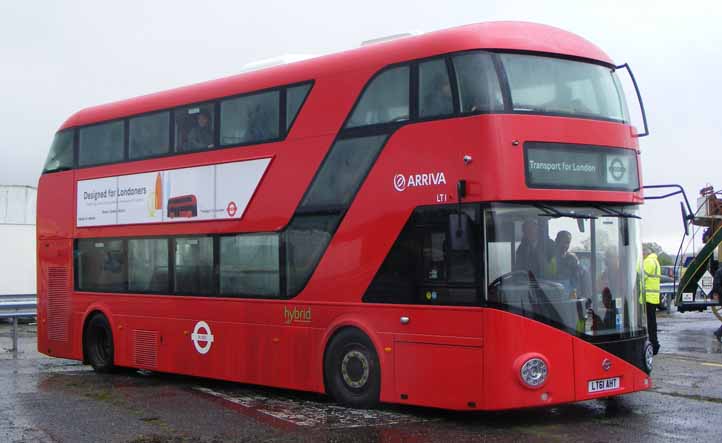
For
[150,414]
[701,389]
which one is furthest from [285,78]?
[701,389]

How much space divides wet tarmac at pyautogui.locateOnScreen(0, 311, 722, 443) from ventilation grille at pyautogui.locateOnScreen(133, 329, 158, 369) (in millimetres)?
316

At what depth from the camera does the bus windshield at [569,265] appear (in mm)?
9453

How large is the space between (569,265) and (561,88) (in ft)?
6.14

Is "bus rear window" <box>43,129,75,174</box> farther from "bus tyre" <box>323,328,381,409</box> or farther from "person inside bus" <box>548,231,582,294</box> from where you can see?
"person inside bus" <box>548,231,582,294</box>

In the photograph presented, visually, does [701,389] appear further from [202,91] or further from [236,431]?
[202,91]

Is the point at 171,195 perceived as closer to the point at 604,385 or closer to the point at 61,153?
the point at 61,153

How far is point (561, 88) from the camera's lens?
32.6 feet

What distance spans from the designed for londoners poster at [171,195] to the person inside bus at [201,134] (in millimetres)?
324

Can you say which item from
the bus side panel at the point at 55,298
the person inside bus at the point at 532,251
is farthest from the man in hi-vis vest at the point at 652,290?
the bus side panel at the point at 55,298

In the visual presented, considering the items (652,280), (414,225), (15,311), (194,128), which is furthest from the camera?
(15,311)

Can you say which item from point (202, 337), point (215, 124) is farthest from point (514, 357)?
point (215, 124)

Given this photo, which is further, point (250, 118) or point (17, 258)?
point (17, 258)

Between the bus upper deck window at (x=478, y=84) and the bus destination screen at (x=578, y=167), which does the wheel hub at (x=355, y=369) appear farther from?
the bus upper deck window at (x=478, y=84)

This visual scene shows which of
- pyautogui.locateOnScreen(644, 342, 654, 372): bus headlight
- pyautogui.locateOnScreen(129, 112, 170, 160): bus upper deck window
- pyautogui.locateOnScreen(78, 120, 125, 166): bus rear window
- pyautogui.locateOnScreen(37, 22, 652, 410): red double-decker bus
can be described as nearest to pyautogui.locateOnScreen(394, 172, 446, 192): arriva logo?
pyautogui.locateOnScreen(37, 22, 652, 410): red double-decker bus
